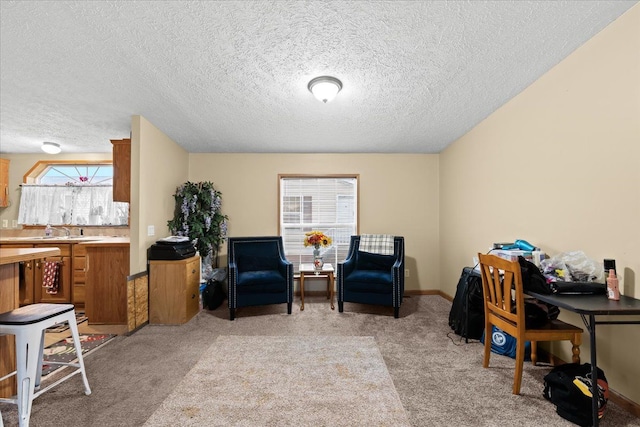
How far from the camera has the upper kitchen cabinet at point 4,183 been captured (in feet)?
15.5

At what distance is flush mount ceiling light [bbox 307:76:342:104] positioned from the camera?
247 cm

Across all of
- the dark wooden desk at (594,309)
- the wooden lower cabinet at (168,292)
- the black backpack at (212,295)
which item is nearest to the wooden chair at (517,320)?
the dark wooden desk at (594,309)

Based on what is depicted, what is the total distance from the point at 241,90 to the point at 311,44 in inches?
37.6

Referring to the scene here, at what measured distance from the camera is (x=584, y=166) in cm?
214

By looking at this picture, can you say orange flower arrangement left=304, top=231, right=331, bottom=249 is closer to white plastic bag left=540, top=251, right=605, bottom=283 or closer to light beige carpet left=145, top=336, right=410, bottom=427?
light beige carpet left=145, top=336, right=410, bottom=427

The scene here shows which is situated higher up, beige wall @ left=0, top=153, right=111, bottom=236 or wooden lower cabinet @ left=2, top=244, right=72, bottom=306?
beige wall @ left=0, top=153, right=111, bottom=236

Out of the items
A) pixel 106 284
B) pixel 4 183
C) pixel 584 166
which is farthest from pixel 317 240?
pixel 4 183

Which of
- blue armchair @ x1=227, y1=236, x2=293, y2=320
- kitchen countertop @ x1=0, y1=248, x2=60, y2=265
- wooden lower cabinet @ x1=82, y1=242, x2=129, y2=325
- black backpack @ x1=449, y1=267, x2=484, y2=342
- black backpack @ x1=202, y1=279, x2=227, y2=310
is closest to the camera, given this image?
kitchen countertop @ x1=0, y1=248, x2=60, y2=265

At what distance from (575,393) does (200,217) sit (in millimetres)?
4291

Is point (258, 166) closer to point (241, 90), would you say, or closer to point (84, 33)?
point (241, 90)

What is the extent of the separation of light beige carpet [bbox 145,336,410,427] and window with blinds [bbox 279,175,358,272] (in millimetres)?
2138

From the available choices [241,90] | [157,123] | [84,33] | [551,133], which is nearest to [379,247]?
[551,133]

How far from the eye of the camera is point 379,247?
417cm

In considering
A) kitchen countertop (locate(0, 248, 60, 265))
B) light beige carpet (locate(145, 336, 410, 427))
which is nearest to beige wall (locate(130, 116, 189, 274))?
kitchen countertop (locate(0, 248, 60, 265))
